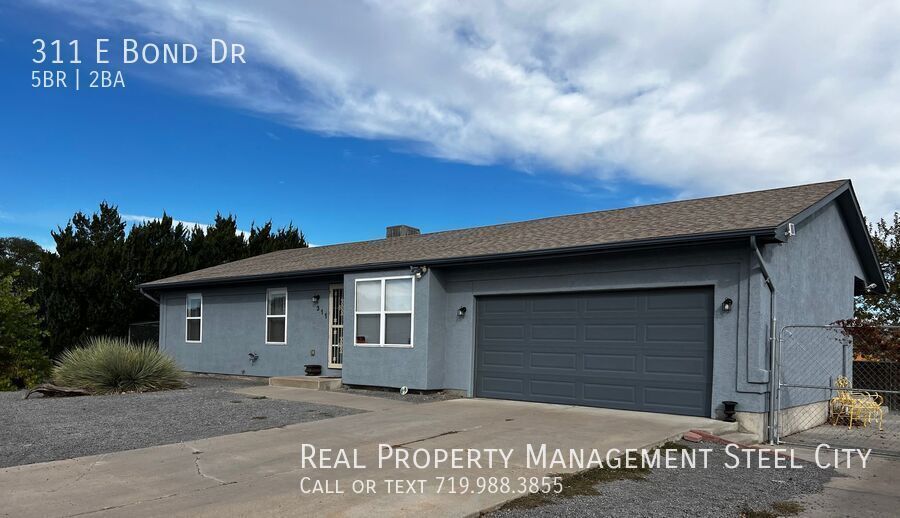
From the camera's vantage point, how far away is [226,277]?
54.6ft

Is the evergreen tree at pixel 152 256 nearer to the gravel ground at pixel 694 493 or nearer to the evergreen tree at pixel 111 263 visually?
the evergreen tree at pixel 111 263

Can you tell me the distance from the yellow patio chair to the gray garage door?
3.04 metres

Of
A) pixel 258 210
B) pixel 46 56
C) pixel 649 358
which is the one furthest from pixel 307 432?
pixel 258 210

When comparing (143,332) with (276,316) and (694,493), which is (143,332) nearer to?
(276,316)

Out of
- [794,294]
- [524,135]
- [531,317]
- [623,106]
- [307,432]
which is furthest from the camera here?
[524,135]

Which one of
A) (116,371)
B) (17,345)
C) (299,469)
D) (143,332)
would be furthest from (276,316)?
(299,469)

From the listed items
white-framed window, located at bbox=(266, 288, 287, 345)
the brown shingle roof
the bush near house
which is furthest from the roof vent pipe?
the bush near house

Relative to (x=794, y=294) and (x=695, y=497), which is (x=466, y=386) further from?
(x=695, y=497)

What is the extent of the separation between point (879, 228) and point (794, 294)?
14.9m

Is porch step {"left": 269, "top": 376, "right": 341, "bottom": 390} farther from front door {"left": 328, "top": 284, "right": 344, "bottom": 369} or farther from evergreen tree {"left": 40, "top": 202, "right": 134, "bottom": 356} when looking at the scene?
evergreen tree {"left": 40, "top": 202, "right": 134, "bottom": 356}

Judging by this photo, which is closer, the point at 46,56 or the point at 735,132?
the point at 46,56

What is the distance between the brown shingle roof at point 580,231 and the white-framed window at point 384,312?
0.46 m

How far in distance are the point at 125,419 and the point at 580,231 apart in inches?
319

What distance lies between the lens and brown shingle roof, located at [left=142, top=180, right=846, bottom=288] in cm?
971
